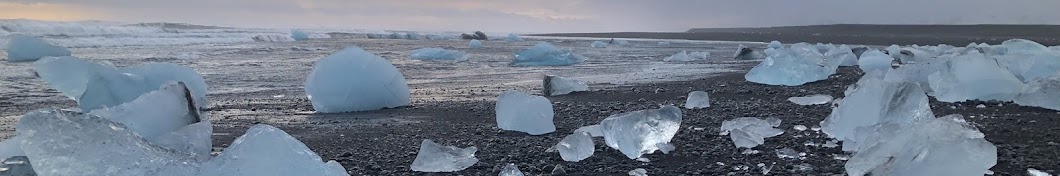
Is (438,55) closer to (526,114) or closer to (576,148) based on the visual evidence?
(526,114)

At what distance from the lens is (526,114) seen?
2.85 metres

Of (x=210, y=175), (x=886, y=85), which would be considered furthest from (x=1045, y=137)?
(x=210, y=175)

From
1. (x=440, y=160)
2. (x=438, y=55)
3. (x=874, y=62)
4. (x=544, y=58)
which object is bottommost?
(x=438, y=55)

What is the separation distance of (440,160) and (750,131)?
1239 millimetres

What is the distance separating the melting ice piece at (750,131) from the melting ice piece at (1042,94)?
157cm

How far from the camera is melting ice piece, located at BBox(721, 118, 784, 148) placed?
2504 mm

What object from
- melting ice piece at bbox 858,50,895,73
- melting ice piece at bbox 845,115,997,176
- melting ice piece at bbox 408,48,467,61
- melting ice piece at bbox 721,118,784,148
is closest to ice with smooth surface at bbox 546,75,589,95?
melting ice piece at bbox 721,118,784,148

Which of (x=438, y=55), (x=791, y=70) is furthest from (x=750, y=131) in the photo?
(x=438, y=55)

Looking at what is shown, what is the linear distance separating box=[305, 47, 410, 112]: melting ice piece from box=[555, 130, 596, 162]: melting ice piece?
1.71 meters

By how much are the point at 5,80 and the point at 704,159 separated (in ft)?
17.6

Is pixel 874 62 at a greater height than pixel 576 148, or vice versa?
pixel 576 148

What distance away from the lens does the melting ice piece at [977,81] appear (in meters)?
3.78

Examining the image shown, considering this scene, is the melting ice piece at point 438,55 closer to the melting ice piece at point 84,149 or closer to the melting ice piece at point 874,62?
the melting ice piece at point 874,62

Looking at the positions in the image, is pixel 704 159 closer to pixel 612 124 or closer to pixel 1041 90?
pixel 612 124
